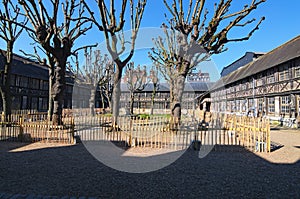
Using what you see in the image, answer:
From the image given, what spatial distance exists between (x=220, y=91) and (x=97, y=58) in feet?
76.3

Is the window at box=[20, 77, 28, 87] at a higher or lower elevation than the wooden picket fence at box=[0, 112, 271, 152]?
higher

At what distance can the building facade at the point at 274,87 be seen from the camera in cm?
1812

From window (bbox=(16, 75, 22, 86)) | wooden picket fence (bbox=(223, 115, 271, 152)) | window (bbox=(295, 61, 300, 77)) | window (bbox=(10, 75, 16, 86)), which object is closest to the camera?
wooden picket fence (bbox=(223, 115, 271, 152))

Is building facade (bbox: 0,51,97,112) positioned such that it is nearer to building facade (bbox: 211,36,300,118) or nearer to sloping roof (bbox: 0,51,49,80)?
sloping roof (bbox: 0,51,49,80)

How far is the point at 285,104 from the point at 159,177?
19.4 meters

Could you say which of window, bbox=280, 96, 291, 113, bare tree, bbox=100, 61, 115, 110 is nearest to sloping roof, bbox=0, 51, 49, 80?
bare tree, bbox=100, 61, 115, 110

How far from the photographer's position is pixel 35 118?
52.6 ft

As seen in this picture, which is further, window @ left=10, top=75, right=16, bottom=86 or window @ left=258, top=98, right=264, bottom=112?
window @ left=10, top=75, right=16, bottom=86

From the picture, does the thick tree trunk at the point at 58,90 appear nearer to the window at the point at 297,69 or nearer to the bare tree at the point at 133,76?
the window at the point at 297,69

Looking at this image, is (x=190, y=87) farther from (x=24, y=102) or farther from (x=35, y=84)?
(x=24, y=102)

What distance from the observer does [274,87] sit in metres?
21.2

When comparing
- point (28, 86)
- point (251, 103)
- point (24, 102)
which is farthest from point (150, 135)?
point (28, 86)

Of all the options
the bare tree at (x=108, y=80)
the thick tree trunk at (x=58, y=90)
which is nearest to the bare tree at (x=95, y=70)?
the bare tree at (x=108, y=80)

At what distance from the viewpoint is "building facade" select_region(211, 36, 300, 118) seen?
18.1 metres
